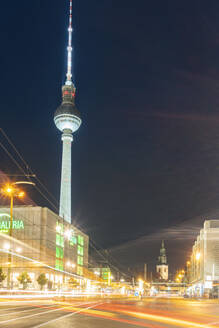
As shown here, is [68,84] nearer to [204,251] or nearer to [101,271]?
[101,271]

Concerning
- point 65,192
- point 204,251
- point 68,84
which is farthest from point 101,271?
point 204,251

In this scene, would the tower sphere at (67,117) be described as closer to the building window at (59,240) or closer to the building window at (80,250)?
the building window at (80,250)

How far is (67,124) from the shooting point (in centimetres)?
15962

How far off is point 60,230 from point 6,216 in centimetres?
1483

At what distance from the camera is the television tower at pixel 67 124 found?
146 metres

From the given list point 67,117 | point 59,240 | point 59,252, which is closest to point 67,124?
point 67,117

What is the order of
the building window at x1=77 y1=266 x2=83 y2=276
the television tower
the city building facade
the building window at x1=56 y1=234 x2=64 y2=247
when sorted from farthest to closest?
the television tower → the building window at x1=77 y1=266 x2=83 y2=276 → the building window at x1=56 y1=234 x2=64 y2=247 → the city building facade

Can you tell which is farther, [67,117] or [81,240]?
[67,117]

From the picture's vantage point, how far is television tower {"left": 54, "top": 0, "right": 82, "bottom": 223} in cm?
14575

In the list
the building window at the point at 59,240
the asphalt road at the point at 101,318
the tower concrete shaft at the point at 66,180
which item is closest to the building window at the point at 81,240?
the tower concrete shaft at the point at 66,180

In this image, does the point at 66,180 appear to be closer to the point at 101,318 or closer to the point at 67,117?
the point at 67,117

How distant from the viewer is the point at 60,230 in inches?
4139

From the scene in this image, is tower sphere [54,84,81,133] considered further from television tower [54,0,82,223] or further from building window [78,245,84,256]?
building window [78,245,84,256]

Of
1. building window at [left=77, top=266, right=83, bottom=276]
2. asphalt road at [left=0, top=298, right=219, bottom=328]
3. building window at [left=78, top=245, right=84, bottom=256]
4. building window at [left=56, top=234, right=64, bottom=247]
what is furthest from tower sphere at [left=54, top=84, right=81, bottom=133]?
asphalt road at [left=0, top=298, right=219, bottom=328]
